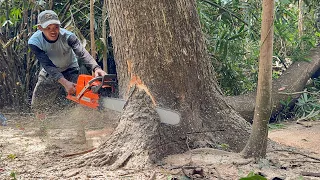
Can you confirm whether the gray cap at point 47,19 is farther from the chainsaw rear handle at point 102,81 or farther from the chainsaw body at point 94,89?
the chainsaw rear handle at point 102,81

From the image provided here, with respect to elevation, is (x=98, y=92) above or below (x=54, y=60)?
below

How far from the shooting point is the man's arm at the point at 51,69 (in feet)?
14.4

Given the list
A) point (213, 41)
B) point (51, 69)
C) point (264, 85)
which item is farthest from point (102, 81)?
point (213, 41)

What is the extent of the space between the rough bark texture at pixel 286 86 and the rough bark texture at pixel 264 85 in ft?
8.74

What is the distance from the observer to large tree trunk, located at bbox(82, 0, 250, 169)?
290 centimetres

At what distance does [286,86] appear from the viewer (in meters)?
5.85

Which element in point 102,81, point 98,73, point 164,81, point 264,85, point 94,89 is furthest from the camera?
point 98,73

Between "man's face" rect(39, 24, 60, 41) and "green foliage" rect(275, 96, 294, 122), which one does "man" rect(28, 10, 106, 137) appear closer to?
"man's face" rect(39, 24, 60, 41)

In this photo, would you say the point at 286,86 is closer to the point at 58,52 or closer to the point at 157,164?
the point at 58,52

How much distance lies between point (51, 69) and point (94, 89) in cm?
77

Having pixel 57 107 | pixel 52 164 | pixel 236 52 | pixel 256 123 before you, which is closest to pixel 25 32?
pixel 57 107

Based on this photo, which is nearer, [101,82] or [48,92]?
[101,82]

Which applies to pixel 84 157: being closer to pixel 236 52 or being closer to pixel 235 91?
pixel 236 52

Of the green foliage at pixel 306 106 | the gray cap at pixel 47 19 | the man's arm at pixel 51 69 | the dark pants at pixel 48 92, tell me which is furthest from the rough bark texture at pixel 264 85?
the green foliage at pixel 306 106
